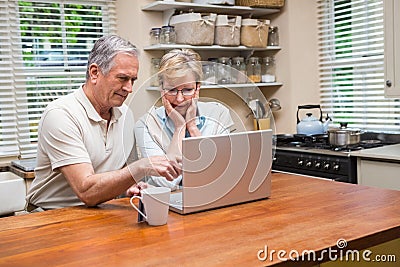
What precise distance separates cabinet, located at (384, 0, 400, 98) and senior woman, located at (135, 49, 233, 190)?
173cm

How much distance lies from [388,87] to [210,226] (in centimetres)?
216

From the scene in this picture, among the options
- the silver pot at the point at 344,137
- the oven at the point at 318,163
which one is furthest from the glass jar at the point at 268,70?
the silver pot at the point at 344,137

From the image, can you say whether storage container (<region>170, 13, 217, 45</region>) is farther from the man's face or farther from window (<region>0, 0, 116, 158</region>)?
the man's face

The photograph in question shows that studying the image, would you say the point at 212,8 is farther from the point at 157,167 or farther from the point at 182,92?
the point at 157,167

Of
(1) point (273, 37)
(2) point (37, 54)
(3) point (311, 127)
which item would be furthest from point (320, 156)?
(2) point (37, 54)

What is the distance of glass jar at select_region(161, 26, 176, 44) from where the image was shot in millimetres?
3381

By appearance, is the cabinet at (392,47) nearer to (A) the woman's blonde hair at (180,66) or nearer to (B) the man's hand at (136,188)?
(A) the woman's blonde hair at (180,66)

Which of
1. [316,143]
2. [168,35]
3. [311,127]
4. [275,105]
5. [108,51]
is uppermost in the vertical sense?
[168,35]

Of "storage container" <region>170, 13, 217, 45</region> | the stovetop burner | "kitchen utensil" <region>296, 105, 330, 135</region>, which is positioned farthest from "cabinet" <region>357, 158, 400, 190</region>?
"storage container" <region>170, 13, 217, 45</region>

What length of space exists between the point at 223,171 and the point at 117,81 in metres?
0.62

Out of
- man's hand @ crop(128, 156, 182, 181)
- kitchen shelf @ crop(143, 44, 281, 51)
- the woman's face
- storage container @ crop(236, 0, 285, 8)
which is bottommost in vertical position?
man's hand @ crop(128, 156, 182, 181)

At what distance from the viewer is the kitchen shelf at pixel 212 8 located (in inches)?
132

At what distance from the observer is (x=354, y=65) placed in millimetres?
3746

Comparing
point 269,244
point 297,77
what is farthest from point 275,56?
point 269,244
